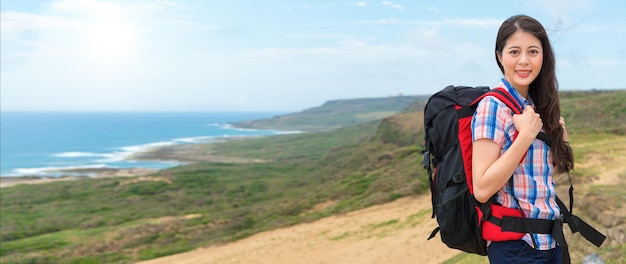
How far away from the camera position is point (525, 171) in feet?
8.07

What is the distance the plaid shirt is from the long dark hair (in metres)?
0.14

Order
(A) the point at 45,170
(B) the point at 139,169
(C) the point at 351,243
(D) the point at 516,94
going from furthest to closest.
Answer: (A) the point at 45,170, (B) the point at 139,169, (C) the point at 351,243, (D) the point at 516,94

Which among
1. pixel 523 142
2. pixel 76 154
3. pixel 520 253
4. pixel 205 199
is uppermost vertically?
pixel 523 142

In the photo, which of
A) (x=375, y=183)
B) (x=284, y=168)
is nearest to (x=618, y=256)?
(x=375, y=183)

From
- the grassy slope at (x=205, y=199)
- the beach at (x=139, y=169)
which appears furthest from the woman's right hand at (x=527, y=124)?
the beach at (x=139, y=169)

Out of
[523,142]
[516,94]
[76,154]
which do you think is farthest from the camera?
[76,154]

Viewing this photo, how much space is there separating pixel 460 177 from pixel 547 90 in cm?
68

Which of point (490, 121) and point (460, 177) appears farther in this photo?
point (460, 177)

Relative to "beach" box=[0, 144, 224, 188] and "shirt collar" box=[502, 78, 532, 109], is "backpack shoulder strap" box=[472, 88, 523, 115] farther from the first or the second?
"beach" box=[0, 144, 224, 188]

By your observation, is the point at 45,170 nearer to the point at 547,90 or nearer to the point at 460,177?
the point at 460,177

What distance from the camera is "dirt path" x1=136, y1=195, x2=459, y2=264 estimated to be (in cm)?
1432

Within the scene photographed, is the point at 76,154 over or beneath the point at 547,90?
beneath

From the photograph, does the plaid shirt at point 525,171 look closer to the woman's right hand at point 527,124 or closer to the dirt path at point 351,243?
the woman's right hand at point 527,124

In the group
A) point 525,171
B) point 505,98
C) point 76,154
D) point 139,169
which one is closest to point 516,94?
point 505,98
